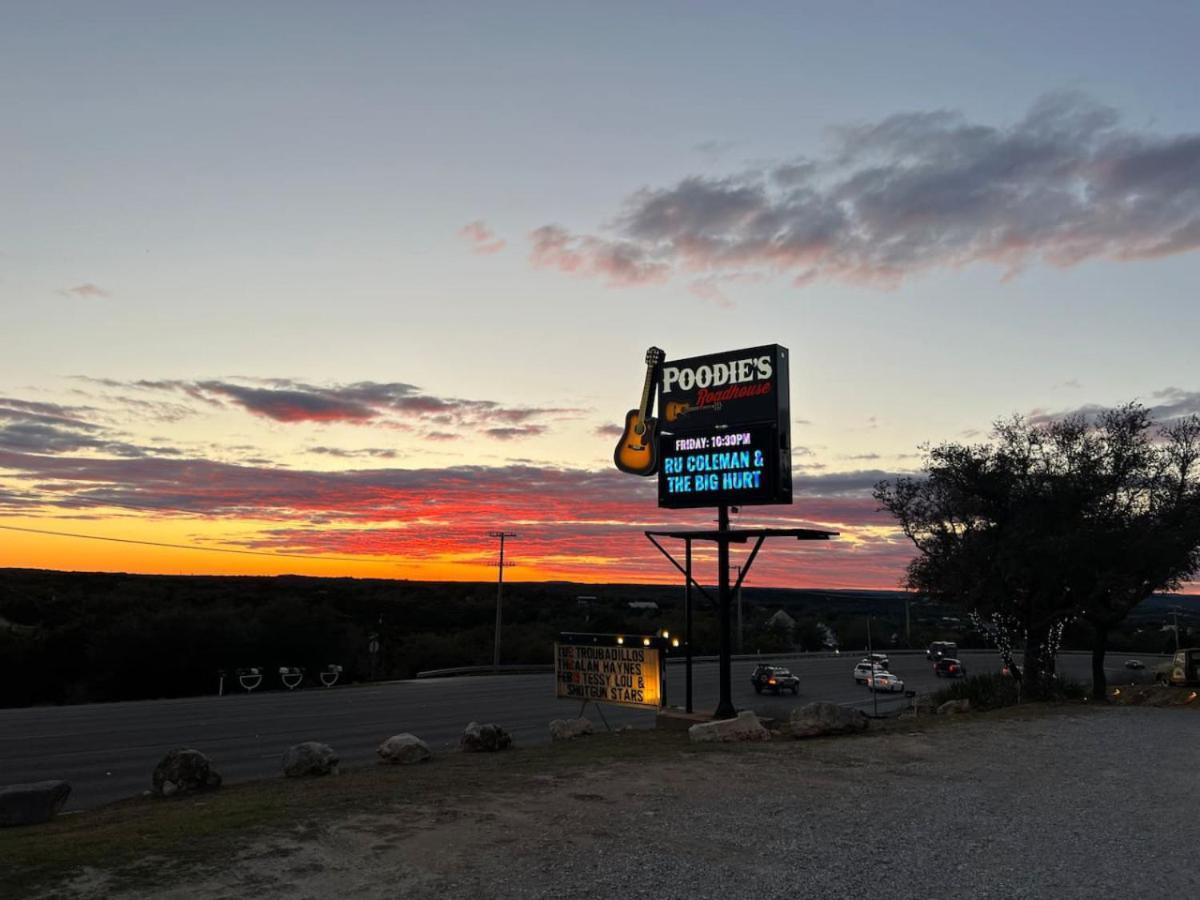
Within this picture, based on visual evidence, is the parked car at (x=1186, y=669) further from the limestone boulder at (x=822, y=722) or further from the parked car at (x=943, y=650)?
the parked car at (x=943, y=650)

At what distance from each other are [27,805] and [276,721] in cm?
2161

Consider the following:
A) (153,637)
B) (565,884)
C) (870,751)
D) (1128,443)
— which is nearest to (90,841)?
(565,884)

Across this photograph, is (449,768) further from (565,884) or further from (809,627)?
(809,627)

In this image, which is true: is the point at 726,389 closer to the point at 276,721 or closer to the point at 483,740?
the point at 483,740

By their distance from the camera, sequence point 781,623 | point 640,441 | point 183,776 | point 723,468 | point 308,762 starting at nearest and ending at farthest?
point 183,776, point 308,762, point 723,468, point 640,441, point 781,623

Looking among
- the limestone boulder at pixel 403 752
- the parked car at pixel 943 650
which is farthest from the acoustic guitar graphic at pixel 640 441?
the parked car at pixel 943 650

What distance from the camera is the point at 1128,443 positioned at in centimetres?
3158

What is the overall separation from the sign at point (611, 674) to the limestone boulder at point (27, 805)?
560 inches

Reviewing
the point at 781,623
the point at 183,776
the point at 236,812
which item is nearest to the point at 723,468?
the point at 183,776

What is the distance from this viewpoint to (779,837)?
33.7ft

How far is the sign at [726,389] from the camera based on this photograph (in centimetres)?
2175

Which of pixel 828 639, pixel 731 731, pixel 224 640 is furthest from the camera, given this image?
pixel 828 639

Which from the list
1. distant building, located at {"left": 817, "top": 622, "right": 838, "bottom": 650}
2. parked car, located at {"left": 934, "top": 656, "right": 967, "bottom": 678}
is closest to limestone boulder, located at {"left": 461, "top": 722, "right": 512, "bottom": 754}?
parked car, located at {"left": 934, "top": 656, "right": 967, "bottom": 678}

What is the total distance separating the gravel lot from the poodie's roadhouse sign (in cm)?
737
